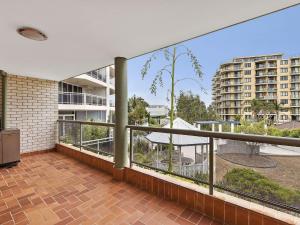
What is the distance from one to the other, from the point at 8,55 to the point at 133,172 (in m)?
3.16

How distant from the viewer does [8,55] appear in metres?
3.11

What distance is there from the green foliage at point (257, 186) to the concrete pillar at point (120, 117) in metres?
1.79

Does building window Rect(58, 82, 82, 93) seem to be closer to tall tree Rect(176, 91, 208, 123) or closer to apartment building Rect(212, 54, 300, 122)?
tall tree Rect(176, 91, 208, 123)

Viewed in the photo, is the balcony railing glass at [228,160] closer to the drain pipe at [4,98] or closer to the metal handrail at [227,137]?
the metal handrail at [227,137]

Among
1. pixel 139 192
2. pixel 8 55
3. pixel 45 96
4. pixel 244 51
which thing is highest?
pixel 244 51

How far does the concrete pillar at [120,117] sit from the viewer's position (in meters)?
3.18

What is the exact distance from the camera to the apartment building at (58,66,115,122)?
13488 mm

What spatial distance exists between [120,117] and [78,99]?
12781 millimetres

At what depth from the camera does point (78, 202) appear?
93.1 inches

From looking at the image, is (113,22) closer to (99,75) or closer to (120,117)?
(120,117)

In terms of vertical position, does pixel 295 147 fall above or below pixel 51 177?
above

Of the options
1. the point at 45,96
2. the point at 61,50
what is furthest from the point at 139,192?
the point at 45,96

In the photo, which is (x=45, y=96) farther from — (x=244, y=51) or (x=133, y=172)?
(x=244, y=51)

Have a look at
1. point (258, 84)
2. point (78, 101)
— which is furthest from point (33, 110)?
point (258, 84)
